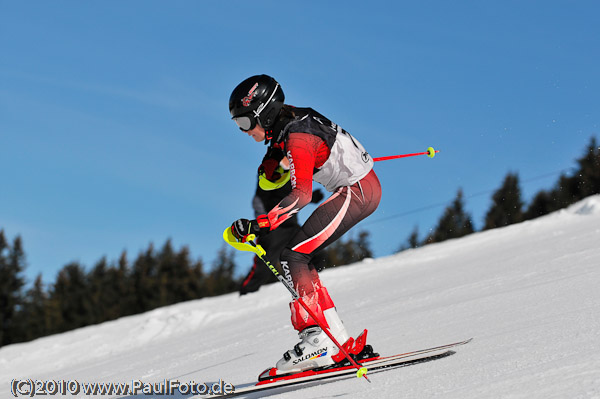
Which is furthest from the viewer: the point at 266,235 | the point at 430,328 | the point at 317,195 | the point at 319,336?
the point at 266,235

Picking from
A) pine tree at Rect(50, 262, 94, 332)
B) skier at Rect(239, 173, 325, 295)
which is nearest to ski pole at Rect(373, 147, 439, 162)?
skier at Rect(239, 173, 325, 295)

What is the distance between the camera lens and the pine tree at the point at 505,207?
111ft

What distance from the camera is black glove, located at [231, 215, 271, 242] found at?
3.65 metres

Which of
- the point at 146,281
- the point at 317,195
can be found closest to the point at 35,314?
the point at 146,281

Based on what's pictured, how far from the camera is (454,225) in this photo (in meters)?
34.3

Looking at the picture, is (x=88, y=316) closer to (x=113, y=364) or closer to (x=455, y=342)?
(x=113, y=364)

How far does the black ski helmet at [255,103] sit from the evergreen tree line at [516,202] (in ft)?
86.1

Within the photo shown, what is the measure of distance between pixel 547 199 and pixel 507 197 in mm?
3302

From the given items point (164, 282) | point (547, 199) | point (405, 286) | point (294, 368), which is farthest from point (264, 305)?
point (547, 199)

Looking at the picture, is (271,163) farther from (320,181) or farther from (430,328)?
(430,328)

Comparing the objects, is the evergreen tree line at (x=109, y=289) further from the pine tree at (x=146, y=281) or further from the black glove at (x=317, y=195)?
the black glove at (x=317, y=195)

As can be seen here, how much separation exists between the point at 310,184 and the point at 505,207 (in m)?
33.0

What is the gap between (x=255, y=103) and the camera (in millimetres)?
3977

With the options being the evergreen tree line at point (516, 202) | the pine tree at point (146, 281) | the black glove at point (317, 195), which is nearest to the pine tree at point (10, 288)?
the pine tree at point (146, 281)
